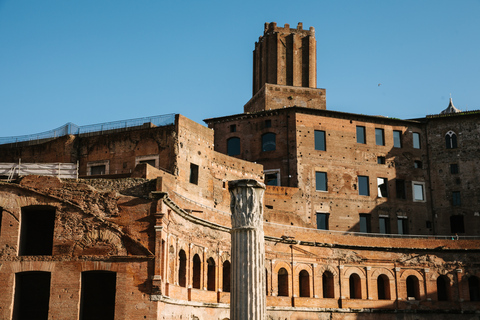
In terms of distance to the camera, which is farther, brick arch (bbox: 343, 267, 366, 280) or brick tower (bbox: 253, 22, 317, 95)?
brick tower (bbox: 253, 22, 317, 95)

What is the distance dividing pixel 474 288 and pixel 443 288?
187 centimetres

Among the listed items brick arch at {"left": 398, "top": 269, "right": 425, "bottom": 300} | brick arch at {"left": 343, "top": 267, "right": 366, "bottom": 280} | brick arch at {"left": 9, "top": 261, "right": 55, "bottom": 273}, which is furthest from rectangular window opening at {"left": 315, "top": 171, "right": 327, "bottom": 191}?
brick arch at {"left": 9, "top": 261, "right": 55, "bottom": 273}

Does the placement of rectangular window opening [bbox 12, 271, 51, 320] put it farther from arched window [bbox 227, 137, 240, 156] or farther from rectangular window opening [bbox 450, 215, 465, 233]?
rectangular window opening [bbox 450, 215, 465, 233]

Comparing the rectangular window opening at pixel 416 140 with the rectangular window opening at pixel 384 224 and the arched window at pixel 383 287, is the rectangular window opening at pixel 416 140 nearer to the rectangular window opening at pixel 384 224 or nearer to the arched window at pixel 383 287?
the rectangular window opening at pixel 384 224

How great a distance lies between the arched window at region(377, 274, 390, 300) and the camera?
1527 inches

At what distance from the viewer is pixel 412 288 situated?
130ft

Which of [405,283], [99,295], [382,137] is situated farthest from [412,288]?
[99,295]

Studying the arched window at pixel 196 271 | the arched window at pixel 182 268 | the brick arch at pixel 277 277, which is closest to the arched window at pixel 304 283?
the brick arch at pixel 277 277

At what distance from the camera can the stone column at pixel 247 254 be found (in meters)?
16.5

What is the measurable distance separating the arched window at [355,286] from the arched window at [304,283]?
325 cm

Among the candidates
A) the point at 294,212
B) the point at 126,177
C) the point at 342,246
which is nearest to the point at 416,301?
the point at 342,246

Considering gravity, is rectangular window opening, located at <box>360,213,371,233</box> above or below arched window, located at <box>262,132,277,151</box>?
below

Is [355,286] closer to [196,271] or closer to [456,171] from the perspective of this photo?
[456,171]

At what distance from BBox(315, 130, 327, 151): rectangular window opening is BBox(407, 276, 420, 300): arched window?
9476 mm
